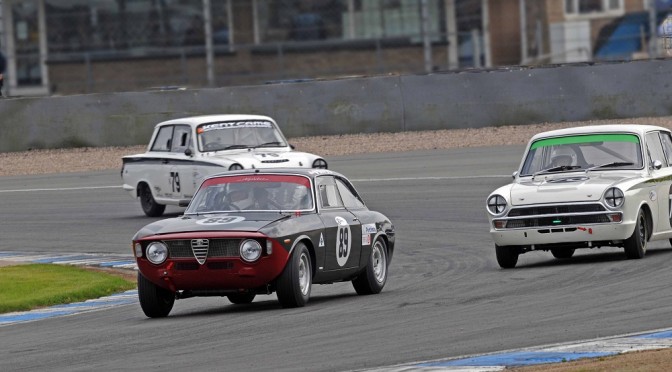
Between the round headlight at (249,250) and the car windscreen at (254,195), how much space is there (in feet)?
2.80

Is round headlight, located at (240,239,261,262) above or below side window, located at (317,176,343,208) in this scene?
below

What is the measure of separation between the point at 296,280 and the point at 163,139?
10133 millimetres

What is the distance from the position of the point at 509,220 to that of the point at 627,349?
533 centimetres

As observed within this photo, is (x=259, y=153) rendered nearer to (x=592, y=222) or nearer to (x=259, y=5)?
(x=592, y=222)

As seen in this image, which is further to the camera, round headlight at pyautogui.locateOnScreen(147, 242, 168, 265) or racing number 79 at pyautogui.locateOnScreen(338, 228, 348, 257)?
racing number 79 at pyautogui.locateOnScreen(338, 228, 348, 257)

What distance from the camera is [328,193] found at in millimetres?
12617

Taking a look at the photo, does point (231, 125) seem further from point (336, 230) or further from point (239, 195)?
point (336, 230)

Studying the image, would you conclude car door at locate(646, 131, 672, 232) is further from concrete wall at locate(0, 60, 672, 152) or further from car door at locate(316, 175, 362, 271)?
concrete wall at locate(0, 60, 672, 152)

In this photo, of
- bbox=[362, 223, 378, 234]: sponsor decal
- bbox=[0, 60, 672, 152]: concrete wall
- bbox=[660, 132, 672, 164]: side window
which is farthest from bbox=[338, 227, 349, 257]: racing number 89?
bbox=[0, 60, 672, 152]: concrete wall

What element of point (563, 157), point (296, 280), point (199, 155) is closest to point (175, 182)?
point (199, 155)

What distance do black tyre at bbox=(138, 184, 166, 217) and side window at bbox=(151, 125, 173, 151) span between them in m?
0.59

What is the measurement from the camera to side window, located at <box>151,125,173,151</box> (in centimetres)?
2100

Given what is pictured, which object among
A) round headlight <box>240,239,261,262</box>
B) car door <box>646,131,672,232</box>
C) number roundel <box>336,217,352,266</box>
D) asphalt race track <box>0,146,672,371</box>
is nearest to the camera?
asphalt race track <box>0,146,672,371</box>

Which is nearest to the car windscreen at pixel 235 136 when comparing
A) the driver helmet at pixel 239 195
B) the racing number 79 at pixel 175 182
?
the racing number 79 at pixel 175 182
